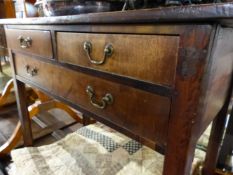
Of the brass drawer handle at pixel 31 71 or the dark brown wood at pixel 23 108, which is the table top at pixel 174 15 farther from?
the dark brown wood at pixel 23 108

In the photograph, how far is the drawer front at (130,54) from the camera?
343 mm

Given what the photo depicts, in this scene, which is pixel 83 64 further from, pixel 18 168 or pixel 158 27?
pixel 18 168

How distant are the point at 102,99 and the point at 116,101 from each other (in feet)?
0.15

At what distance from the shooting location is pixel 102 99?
493mm

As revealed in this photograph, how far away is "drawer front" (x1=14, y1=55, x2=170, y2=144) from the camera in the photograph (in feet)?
1.29


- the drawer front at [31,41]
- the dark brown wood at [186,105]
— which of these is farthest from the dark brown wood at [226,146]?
the drawer front at [31,41]

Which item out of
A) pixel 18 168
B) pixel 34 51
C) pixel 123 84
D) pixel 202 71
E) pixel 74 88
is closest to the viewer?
pixel 202 71

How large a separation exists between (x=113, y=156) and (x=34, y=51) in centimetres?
62

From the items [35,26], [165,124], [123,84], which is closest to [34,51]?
[35,26]

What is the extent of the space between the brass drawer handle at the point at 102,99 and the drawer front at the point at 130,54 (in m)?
0.07

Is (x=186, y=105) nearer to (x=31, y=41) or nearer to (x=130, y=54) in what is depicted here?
(x=130, y=54)

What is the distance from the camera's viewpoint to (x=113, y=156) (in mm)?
953

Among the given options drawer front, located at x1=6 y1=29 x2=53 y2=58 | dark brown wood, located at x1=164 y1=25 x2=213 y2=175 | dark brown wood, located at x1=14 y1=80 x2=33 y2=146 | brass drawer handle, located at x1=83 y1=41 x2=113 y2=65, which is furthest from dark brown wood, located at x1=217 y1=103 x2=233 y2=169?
dark brown wood, located at x1=14 y1=80 x2=33 y2=146

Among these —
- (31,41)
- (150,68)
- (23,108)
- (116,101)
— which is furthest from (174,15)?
(23,108)
